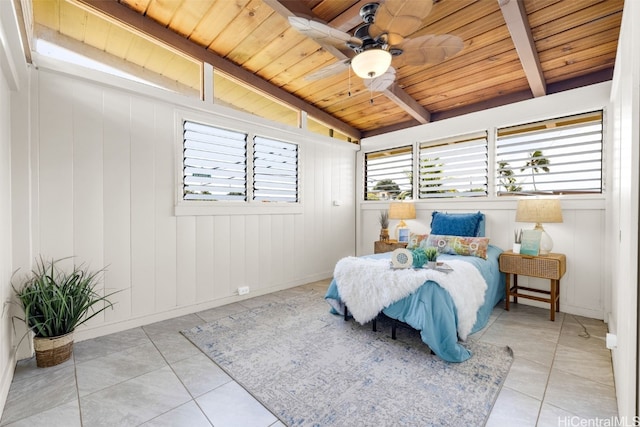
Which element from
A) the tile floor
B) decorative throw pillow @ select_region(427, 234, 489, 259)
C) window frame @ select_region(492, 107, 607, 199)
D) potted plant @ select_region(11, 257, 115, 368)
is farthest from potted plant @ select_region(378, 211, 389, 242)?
potted plant @ select_region(11, 257, 115, 368)

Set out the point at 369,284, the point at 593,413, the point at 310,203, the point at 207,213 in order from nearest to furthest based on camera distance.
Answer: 1. the point at 593,413
2. the point at 369,284
3. the point at 207,213
4. the point at 310,203

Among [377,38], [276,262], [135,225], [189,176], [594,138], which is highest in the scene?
A: [377,38]

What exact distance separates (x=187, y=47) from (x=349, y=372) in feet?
11.2

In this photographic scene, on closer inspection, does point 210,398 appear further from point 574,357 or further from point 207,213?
point 574,357

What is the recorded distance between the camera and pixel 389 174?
471 cm

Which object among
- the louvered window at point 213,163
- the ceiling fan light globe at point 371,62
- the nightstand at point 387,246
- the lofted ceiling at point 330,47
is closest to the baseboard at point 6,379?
the louvered window at point 213,163

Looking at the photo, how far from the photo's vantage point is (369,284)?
2.52 metres

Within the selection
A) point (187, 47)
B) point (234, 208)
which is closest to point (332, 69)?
point (187, 47)

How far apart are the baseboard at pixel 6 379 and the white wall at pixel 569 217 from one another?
4.42 m

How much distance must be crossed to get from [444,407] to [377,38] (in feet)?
7.64

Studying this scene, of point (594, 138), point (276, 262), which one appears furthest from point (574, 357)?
point (276, 262)

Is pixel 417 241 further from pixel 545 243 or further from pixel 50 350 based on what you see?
pixel 50 350

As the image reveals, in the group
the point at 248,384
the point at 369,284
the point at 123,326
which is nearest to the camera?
the point at 248,384

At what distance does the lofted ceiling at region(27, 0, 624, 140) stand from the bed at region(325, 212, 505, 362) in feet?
6.25
